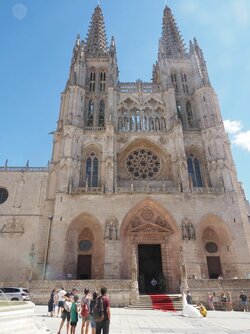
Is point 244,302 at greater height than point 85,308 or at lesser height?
lesser

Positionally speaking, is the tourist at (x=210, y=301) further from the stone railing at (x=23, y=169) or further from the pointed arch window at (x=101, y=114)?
the pointed arch window at (x=101, y=114)

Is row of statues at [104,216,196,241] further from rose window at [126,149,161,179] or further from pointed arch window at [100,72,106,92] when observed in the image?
pointed arch window at [100,72,106,92]

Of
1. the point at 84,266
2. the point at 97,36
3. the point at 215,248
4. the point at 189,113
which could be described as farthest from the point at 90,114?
the point at 215,248

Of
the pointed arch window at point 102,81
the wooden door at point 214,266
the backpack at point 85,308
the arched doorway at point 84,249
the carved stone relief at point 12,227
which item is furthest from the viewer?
the pointed arch window at point 102,81

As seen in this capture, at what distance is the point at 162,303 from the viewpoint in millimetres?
14742

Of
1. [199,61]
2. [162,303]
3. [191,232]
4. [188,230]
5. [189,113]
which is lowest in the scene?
[162,303]

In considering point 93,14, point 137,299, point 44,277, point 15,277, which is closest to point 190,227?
point 137,299

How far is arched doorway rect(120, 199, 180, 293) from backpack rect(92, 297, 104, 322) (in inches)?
559

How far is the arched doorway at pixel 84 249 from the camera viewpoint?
1917 cm

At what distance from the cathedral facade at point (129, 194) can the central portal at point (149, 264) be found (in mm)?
84

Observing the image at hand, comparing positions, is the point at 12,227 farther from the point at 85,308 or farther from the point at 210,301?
the point at 85,308

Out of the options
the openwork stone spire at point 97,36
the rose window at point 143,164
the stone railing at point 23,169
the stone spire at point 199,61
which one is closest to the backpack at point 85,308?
the rose window at point 143,164

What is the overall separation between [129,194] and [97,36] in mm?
25614

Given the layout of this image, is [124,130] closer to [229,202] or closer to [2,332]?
[229,202]
